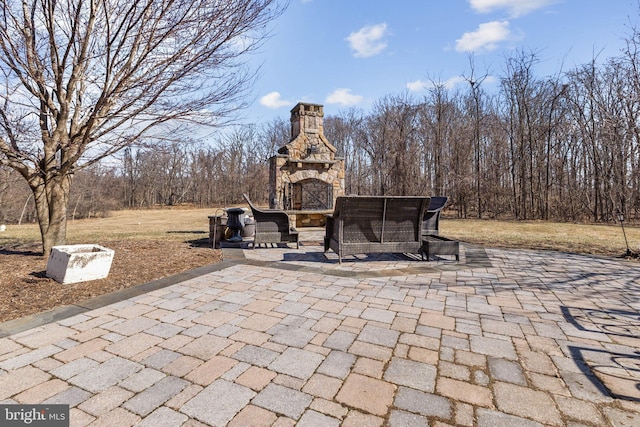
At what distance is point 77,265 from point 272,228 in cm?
294

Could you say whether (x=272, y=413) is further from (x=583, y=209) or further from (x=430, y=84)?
(x=430, y=84)

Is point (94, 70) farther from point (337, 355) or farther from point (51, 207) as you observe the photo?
point (337, 355)

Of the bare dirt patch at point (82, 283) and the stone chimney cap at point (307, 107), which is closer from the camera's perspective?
the bare dirt patch at point (82, 283)

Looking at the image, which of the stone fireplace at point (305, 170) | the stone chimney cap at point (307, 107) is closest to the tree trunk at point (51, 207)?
the stone fireplace at point (305, 170)

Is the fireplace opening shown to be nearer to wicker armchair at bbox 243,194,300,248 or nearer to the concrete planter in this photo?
wicker armchair at bbox 243,194,300,248

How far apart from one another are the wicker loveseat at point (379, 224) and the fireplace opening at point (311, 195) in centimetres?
635

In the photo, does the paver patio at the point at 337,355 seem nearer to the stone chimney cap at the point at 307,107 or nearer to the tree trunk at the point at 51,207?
the tree trunk at the point at 51,207

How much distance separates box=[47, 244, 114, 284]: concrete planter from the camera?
3.37 m

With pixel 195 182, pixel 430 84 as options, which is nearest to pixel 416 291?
pixel 430 84

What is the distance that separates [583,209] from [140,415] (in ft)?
61.2

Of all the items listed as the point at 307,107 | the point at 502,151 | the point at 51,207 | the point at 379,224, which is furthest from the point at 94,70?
the point at 502,151

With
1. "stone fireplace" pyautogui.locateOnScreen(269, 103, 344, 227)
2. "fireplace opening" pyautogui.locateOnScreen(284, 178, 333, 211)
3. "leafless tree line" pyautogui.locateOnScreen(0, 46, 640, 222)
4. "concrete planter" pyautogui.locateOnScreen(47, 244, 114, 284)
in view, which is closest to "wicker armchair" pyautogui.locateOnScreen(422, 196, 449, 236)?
"stone fireplace" pyautogui.locateOnScreen(269, 103, 344, 227)

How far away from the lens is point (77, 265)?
11.2 feet

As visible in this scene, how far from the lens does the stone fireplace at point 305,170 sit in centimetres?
1012
